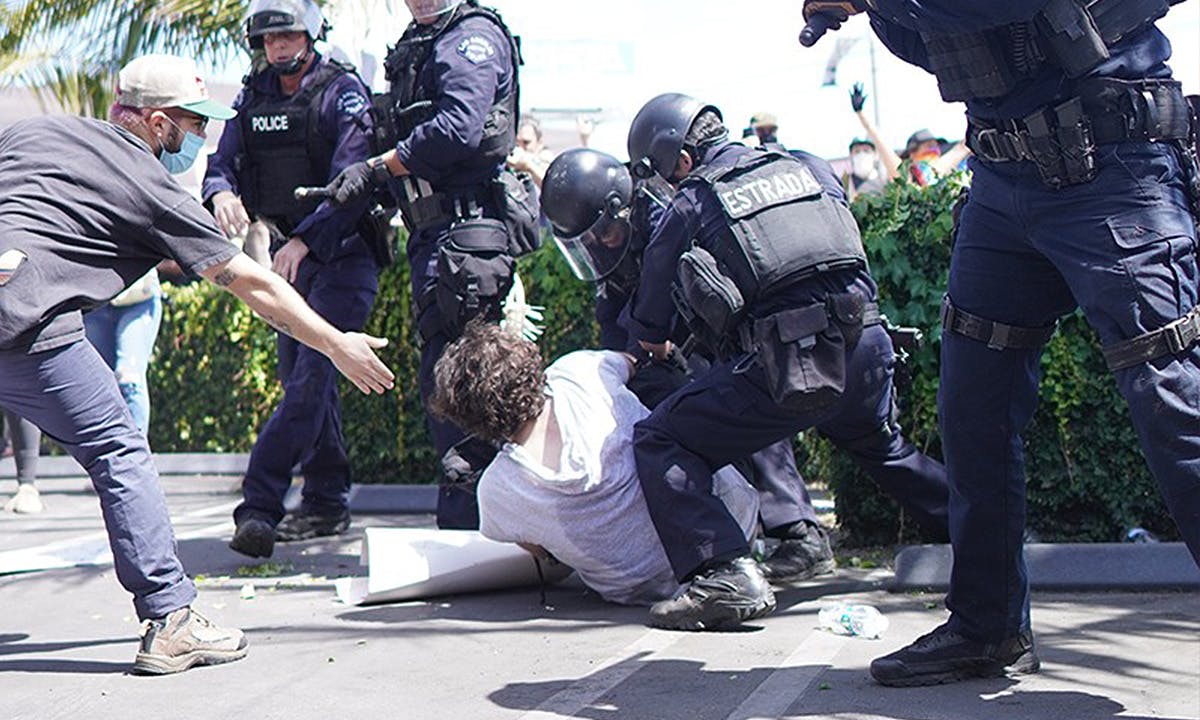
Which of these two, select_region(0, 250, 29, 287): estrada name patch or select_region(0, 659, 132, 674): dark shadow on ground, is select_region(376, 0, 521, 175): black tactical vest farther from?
select_region(0, 659, 132, 674): dark shadow on ground

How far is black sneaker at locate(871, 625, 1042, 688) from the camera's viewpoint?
11.9 ft

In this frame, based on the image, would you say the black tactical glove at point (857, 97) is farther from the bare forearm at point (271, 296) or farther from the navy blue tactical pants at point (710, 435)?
the bare forearm at point (271, 296)

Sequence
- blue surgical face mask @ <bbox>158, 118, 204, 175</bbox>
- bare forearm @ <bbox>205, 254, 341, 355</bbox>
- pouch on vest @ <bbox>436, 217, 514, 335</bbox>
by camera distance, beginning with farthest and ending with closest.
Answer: pouch on vest @ <bbox>436, 217, 514, 335</bbox>
blue surgical face mask @ <bbox>158, 118, 204, 175</bbox>
bare forearm @ <bbox>205, 254, 341, 355</bbox>

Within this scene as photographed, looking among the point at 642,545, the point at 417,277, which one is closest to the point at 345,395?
the point at 417,277

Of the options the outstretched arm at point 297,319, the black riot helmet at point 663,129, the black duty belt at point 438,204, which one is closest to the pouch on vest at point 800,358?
the black riot helmet at point 663,129

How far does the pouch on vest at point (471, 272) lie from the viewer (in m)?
5.55

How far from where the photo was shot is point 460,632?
4555 mm

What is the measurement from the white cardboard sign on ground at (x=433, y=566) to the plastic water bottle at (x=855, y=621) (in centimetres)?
108

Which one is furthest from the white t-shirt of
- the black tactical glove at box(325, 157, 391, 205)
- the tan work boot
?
the black tactical glove at box(325, 157, 391, 205)

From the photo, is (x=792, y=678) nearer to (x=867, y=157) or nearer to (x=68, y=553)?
(x=68, y=553)

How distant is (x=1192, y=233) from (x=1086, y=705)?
1.11 m

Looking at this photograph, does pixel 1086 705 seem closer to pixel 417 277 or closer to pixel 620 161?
pixel 620 161

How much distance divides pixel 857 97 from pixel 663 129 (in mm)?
Answer: 3920

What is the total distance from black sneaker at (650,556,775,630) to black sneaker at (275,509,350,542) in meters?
2.66
